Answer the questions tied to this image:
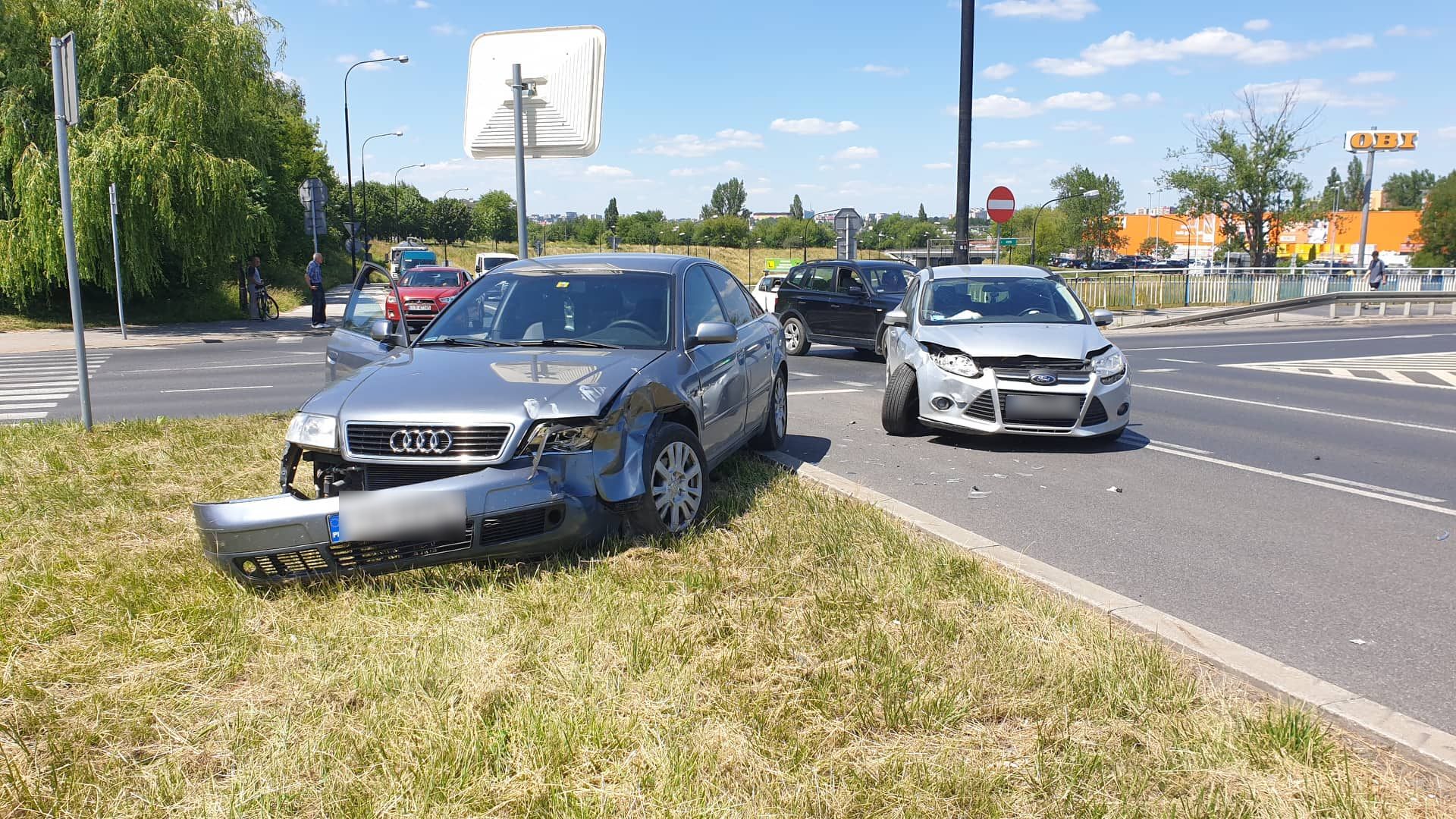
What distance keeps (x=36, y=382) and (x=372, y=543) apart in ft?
45.3

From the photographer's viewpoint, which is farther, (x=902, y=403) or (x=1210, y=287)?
(x=1210, y=287)

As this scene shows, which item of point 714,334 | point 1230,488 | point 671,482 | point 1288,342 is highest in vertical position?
point 714,334

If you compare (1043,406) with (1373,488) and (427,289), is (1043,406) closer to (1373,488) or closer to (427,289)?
(1373,488)

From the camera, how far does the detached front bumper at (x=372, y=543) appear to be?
14.6 feet

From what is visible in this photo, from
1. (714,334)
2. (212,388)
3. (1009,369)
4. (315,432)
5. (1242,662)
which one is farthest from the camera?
(212,388)

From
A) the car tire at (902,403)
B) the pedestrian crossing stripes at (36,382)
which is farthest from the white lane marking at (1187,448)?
the pedestrian crossing stripes at (36,382)

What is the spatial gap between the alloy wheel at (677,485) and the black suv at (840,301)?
37.0ft

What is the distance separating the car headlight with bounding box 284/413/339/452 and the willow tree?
22.8 m

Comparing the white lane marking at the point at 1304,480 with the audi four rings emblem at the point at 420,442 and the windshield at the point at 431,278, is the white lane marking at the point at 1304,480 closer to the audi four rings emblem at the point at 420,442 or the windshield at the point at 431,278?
the audi four rings emblem at the point at 420,442

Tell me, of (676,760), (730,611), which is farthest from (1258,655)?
(676,760)

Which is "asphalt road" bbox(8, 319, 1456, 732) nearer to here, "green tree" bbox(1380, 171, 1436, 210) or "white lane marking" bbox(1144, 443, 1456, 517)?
"white lane marking" bbox(1144, 443, 1456, 517)

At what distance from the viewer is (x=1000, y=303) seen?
984cm

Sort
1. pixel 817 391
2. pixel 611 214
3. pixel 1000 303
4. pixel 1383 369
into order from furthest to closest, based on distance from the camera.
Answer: pixel 611 214 → pixel 1383 369 → pixel 817 391 → pixel 1000 303

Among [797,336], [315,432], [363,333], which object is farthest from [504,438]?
[797,336]
